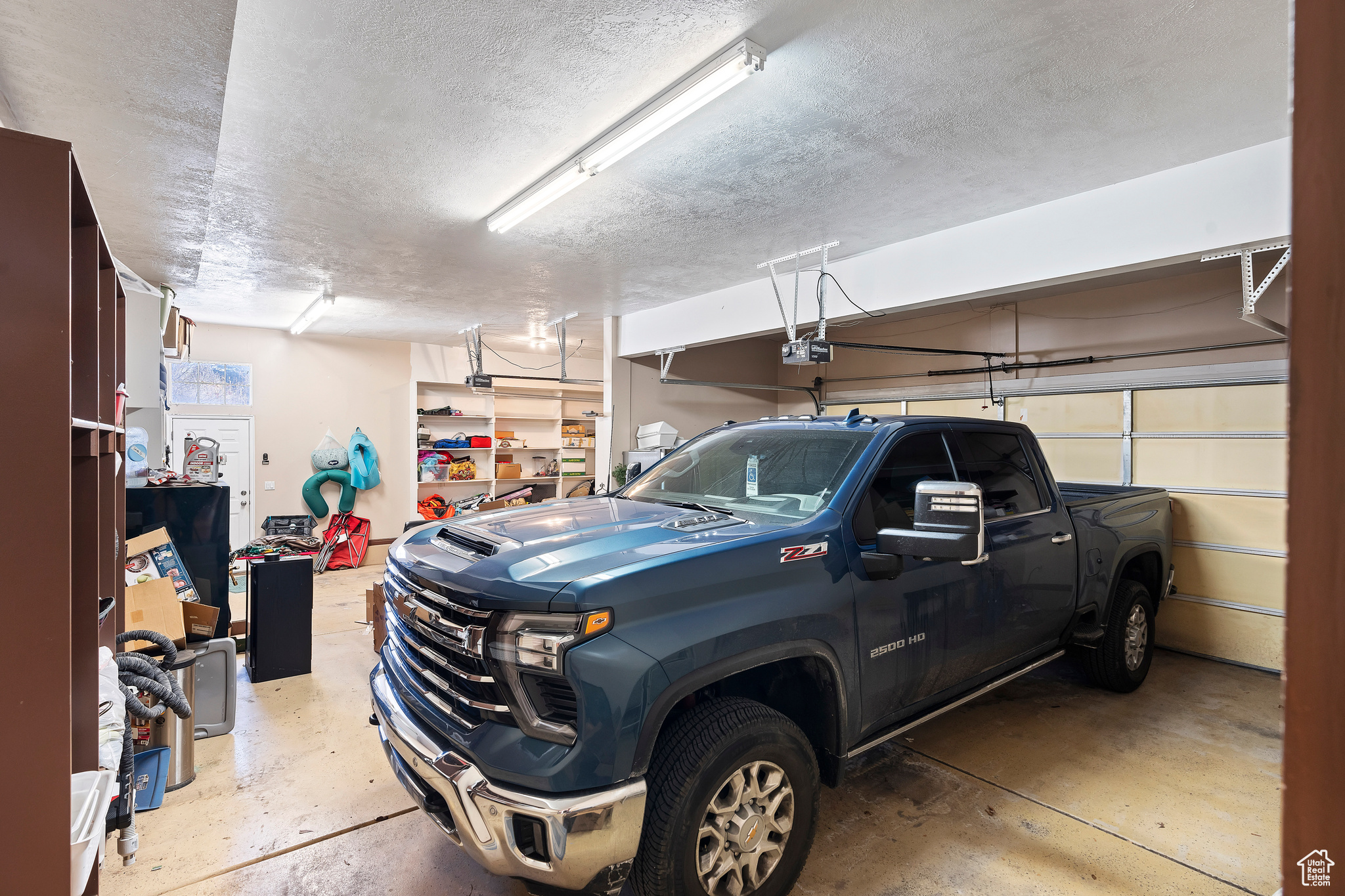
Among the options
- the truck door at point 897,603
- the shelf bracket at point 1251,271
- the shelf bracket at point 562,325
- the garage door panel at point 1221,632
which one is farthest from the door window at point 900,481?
the shelf bracket at point 562,325

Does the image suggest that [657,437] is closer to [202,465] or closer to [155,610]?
[202,465]

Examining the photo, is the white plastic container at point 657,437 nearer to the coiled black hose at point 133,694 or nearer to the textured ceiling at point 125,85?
the textured ceiling at point 125,85

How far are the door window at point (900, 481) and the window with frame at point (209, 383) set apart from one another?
9284 mm

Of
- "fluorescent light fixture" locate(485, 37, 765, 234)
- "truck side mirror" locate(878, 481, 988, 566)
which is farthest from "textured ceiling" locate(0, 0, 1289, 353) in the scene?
"truck side mirror" locate(878, 481, 988, 566)

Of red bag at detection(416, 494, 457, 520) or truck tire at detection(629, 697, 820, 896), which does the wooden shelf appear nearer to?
red bag at detection(416, 494, 457, 520)

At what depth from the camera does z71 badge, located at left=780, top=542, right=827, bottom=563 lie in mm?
2018

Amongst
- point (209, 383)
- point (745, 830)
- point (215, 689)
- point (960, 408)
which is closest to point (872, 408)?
point (960, 408)

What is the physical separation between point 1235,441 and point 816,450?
4280 millimetres

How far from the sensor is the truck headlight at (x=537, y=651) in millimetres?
1621

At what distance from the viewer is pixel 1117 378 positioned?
217 inches

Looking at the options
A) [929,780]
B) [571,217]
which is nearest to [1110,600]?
[929,780]

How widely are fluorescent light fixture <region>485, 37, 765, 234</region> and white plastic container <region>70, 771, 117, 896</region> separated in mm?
2828

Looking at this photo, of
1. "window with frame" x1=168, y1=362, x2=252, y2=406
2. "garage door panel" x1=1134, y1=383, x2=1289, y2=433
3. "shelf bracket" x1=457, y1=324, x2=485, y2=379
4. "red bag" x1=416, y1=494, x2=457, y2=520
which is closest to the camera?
"garage door panel" x1=1134, y1=383, x2=1289, y2=433

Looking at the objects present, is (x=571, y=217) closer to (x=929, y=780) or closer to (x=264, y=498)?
(x=929, y=780)
